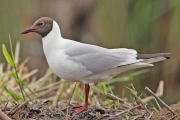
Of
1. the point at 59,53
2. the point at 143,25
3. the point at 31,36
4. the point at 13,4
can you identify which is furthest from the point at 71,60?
the point at 31,36

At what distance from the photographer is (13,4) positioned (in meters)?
5.07

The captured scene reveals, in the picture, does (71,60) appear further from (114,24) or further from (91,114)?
(114,24)

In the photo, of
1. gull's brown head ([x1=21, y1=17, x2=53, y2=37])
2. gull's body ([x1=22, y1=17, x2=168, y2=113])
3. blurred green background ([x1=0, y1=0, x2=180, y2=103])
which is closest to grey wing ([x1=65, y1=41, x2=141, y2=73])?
gull's body ([x1=22, y1=17, x2=168, y2=113])

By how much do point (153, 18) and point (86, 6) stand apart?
168 cm

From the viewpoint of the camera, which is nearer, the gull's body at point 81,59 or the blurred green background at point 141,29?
the gull's body at point 81,59

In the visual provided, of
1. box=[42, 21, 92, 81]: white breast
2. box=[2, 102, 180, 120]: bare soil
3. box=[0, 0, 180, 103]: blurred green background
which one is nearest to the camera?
box=[2, 102, 180, 120]: bare soil

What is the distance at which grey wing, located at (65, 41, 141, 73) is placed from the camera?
2.67m

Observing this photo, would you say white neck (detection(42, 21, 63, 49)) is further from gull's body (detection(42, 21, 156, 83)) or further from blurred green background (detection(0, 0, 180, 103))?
blurred green background (detection(0, 0, 180, 103))

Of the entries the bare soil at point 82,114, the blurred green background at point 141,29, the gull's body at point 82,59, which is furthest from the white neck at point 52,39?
the blurred green background at point 141,29

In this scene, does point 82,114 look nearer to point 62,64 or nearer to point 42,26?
point 62,64

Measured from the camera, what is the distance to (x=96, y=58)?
2711 mm

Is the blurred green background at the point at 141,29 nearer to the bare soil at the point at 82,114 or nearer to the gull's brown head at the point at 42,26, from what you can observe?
the gull's brown head at the point at 42,26

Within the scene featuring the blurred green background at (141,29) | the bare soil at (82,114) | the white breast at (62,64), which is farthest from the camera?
the blurred green background at (141,29)

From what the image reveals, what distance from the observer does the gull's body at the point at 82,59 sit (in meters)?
2.65
